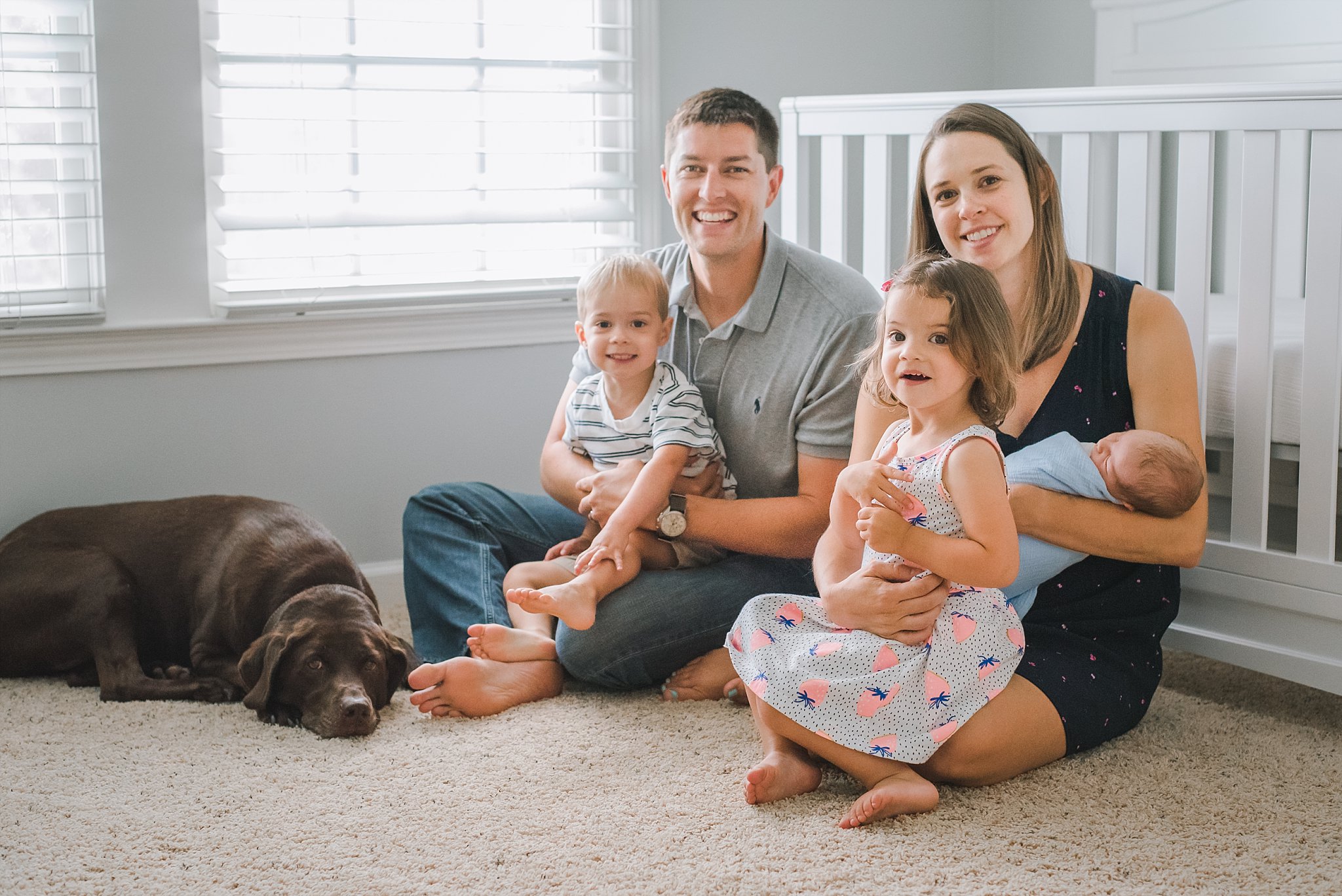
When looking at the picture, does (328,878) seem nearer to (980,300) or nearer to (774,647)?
(774,647)

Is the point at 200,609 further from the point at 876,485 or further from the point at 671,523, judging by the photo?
the point at 876,485

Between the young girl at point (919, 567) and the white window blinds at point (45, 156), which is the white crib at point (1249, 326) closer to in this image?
the young girl at point (919, 567)

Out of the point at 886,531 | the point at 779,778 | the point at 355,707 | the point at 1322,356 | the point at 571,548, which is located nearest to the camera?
the point at 886,531

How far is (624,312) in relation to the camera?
211 cm

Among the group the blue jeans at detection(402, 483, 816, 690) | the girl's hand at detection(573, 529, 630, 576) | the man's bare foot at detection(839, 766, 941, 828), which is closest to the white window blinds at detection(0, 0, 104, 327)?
the blue jeans at detection(402, 483, 816, 690)

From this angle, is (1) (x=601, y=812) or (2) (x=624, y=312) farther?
(2) (x=624, y=312)

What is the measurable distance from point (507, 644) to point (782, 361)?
669 mm

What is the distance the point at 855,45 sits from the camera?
3.27 metres

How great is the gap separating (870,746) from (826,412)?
610 mm

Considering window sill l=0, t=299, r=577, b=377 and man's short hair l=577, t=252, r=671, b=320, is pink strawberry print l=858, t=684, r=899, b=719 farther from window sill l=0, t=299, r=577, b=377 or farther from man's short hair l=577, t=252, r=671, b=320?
Answer: window sill l=0, t=299, r=577, b=377

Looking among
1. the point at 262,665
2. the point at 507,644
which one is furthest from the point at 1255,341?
the point at 262,665

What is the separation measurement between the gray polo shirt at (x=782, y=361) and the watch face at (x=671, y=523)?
0.16m

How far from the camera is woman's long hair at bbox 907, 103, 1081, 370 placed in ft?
6.04

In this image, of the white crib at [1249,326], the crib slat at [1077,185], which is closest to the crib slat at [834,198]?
the white crib at [1249,326]
